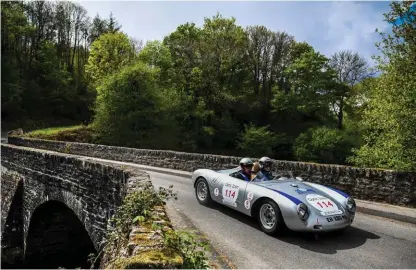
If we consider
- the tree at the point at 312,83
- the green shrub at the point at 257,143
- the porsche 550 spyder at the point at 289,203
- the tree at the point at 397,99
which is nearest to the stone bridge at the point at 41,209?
the porsche 550 spyder at the point at 289,203

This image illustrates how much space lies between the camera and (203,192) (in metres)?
9.42

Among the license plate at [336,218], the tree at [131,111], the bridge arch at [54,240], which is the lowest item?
the bridge arch at [54,240]

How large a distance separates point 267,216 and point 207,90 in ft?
124

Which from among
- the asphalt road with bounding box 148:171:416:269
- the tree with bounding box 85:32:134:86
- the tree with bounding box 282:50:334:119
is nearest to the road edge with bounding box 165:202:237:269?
the asphalt road with bounding box 148:171:416:269

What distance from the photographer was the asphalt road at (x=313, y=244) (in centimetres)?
550

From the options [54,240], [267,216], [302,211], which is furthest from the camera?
[54,240]

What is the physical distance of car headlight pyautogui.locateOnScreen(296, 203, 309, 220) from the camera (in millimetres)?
6301

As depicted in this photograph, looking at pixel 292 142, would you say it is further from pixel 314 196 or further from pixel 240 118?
pixel 314 196

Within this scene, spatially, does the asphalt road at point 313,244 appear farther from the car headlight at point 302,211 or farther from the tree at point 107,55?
the tree at point 107,55

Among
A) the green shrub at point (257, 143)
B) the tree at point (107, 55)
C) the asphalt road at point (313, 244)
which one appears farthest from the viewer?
the tree at point (107, 55)

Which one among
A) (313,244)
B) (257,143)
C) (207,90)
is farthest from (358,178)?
(207,90)

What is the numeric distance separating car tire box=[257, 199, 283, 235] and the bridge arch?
867cm

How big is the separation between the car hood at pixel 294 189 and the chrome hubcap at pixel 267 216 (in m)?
0.39

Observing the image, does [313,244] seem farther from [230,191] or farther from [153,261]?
[153,261]
